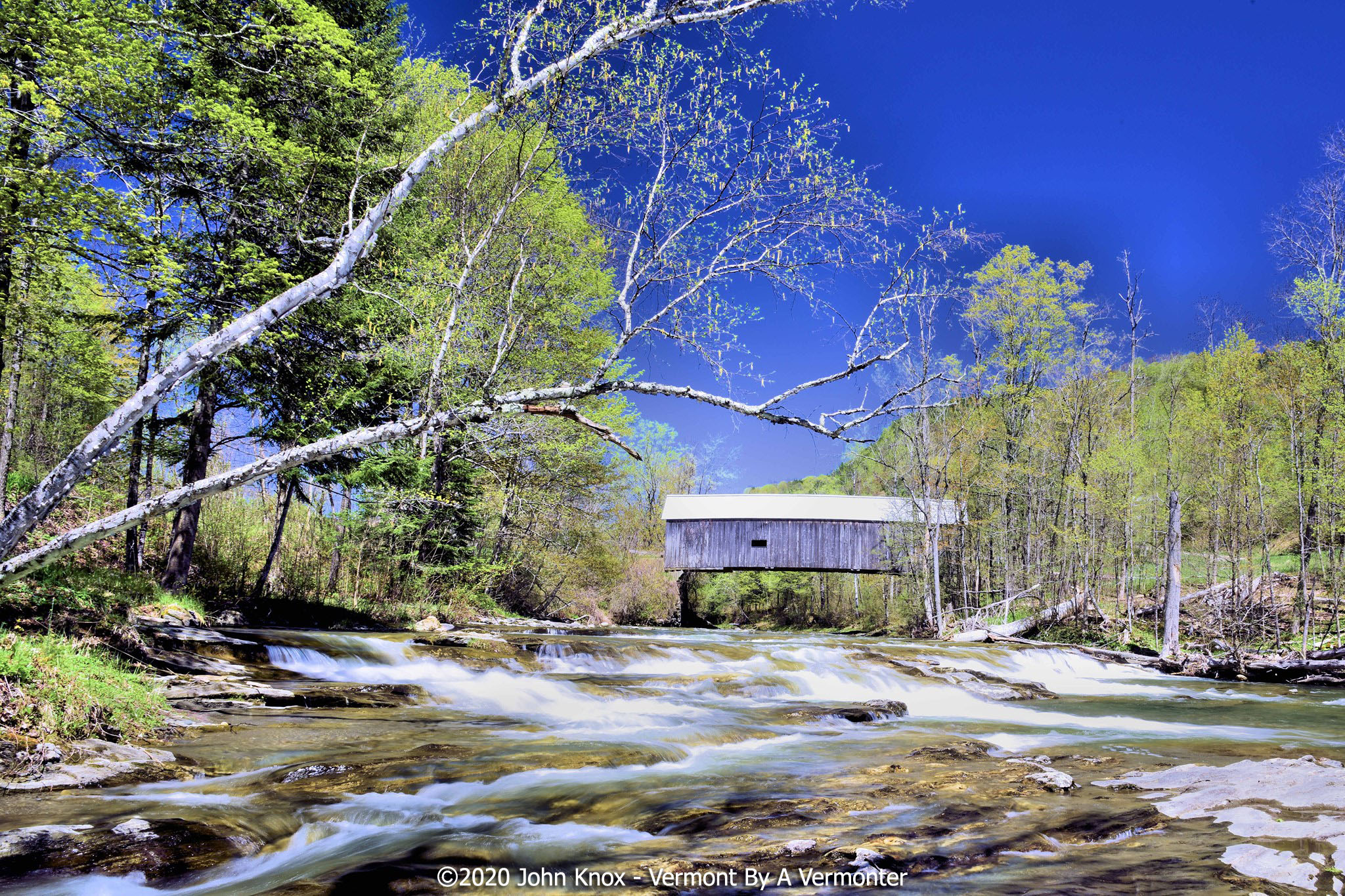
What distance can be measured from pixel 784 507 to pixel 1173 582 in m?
14.9

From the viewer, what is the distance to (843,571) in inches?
1110

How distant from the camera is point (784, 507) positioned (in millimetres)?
29312

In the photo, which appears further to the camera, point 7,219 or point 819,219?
point 7,219

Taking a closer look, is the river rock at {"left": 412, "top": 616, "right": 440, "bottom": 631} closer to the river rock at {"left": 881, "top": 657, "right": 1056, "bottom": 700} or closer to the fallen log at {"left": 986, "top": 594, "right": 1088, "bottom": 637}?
the river rock at {"left": 881, "top": 657, "right": 1056, "bottom": 700}

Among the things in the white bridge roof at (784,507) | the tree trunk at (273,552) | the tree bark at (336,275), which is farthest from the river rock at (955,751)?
the white bridge roof at (784,507)

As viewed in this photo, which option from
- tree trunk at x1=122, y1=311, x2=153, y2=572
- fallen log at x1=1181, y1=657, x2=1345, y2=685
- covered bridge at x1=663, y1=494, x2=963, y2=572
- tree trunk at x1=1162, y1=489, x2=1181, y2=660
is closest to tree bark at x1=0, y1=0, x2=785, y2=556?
tree trunk at x1=122, y1=311, x2=153, y2=572

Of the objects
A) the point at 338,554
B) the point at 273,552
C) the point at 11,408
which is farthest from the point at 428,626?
the point at 11,408

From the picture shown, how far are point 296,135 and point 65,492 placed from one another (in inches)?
371

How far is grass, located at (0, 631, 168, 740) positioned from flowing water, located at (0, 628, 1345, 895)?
0.56 meters

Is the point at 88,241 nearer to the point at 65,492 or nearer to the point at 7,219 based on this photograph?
the point at 7,219

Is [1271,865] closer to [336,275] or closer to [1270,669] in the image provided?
[336,275]

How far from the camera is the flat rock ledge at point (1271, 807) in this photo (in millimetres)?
2682

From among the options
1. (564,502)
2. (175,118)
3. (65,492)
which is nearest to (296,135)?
(175,118)

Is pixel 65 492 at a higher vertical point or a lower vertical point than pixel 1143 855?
higher
